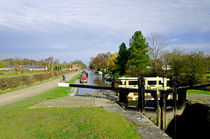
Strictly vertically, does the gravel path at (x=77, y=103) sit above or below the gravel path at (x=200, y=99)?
above

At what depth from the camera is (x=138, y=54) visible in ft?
99.2

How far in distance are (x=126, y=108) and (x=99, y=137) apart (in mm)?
3177

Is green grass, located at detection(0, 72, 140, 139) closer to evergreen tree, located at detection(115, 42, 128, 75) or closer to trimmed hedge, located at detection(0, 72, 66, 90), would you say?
trimmed hedge, located at detection(0, 72, 66, 90)

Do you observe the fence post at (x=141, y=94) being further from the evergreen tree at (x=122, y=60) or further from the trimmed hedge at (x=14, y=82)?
the evergreen tree at (x=122, y=60)

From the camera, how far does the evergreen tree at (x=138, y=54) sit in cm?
2893

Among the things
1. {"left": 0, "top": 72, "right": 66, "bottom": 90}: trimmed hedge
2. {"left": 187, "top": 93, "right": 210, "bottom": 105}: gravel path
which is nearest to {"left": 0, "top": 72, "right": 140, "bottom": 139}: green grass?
{"left": 187, "top": 93, "right": 210, "bottom": 105}: gravel path

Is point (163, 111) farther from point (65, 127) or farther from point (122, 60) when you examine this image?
point (122, 60)

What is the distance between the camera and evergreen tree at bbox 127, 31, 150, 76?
28.9 metres

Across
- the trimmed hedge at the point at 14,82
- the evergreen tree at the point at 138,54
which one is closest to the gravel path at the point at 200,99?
the trimmed hedge at the point at 14,82

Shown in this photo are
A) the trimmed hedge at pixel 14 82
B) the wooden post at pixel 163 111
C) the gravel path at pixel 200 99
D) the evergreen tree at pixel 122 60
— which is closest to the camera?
the wooden post at pixel 163 111

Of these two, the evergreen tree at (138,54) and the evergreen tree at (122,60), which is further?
the evergreen tree at (122,60)

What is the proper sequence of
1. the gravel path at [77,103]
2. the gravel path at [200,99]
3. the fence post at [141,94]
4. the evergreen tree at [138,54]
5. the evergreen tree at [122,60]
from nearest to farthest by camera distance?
the fence post at [141,94] → the gravel path at [77,103] → the gravel path at [200,99] → the evergreen tree at [138,54] → the evergreen tree at [122,60]

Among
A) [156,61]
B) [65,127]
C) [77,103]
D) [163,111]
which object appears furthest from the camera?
[156,61]

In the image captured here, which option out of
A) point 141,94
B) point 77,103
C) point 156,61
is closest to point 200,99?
point 141,94
